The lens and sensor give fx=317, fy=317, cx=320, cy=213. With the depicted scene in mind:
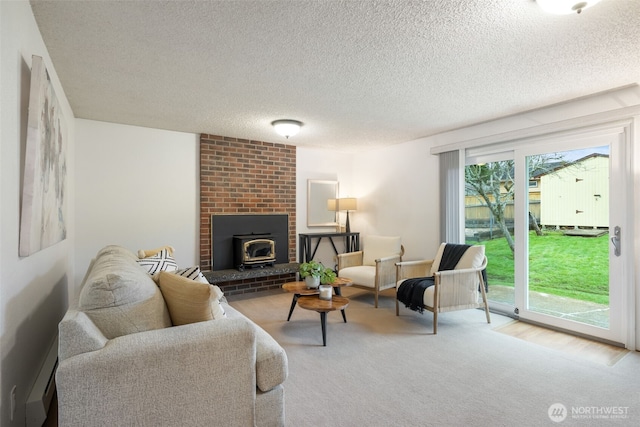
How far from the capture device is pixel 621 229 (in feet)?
9.57

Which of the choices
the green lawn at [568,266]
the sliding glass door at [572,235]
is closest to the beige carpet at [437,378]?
the sliding glass door at [572,235]

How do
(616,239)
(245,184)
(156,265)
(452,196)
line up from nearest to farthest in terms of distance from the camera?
(156,265), (616,239), (452,196), (245,184)

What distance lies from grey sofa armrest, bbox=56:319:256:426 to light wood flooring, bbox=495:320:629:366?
2.83m

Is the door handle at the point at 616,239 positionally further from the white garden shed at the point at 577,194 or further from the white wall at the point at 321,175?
the white wall at the point at 321,175

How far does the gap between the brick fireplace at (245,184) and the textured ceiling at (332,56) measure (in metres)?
1.02

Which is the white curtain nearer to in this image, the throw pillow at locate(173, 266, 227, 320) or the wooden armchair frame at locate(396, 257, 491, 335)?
the wooden armchair frame at locate(396, 257, 491, 335)

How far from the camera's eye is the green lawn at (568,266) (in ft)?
10.2

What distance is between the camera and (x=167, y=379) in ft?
4.60

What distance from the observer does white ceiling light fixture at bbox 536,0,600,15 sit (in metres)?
1.60

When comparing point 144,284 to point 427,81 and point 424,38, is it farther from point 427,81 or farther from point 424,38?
point 427,81

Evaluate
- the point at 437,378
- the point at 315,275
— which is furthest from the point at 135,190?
the point at 437,378

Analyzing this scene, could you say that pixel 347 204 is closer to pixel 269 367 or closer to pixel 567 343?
pixel 567 343

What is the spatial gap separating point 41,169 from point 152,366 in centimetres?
137

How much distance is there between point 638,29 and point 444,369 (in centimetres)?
257
